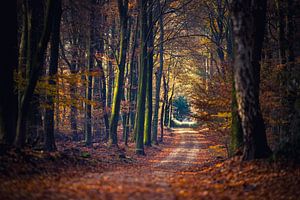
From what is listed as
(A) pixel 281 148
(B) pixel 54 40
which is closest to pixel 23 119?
(B) pixel 54 40

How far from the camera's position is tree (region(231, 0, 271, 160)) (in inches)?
380

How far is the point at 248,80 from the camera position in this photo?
31.9 ft

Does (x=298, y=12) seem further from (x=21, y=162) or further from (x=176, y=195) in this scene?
(x=21, y=162)

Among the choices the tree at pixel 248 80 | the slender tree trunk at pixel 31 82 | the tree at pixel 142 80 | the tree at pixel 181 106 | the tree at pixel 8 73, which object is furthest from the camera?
the tree at pixel 181 106

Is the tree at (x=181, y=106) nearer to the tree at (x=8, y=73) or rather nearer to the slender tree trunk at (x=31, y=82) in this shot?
the slender tree trunk at (x=31, y=82)

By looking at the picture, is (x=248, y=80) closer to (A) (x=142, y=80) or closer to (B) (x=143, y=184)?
(B) (x=143, y=184)

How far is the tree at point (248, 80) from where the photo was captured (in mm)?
9664

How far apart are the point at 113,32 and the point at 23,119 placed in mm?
17972

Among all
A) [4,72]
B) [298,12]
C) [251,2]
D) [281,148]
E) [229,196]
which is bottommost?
[229,196]

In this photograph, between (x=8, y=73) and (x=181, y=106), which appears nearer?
(x=8, y=73)

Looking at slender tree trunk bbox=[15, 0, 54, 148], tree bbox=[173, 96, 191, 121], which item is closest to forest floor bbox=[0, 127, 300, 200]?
slender tree trunk bbox=[15, 0, 54, 148]

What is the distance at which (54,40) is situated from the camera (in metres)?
15.0

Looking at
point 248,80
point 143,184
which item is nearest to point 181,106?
point 248,80

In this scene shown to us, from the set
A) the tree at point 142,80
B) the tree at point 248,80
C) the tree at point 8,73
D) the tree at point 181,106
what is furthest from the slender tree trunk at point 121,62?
the tree at point 181,106
